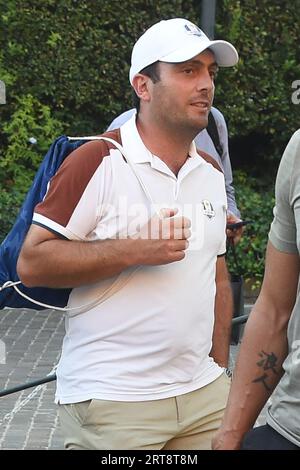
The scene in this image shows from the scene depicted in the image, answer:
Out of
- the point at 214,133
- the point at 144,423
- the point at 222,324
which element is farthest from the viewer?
the point at 214,133

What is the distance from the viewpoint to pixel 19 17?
478 inches

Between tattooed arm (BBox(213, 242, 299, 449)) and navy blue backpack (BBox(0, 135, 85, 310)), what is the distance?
2.76 ft

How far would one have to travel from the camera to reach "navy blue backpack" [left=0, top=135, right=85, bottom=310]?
3723mm

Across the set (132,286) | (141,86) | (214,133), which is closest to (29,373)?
(214,133)

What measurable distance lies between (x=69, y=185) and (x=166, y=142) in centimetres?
40

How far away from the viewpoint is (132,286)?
138 inches

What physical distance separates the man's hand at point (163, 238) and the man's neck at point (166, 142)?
249 mm

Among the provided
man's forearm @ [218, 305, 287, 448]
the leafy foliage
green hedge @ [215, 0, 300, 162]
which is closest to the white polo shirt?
man's forearm @ [218, 305, 287, 448]

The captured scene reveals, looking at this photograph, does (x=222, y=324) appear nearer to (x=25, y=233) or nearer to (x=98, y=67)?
(x=25, y=233)

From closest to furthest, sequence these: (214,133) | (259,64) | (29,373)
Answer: (214,133), (29,373), (259,64)

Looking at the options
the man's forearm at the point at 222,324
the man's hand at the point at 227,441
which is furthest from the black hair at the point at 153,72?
the man's hand at the point at 227,441

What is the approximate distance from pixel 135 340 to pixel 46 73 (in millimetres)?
8962

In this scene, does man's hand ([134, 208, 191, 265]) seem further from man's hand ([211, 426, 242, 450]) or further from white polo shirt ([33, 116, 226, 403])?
Result: man's hand ([211, 426, 242, 450])

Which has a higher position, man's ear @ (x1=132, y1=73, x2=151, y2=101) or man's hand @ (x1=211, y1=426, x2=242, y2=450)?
man's ear @ (x1=132, y1=73, x2=151, y2=101)
